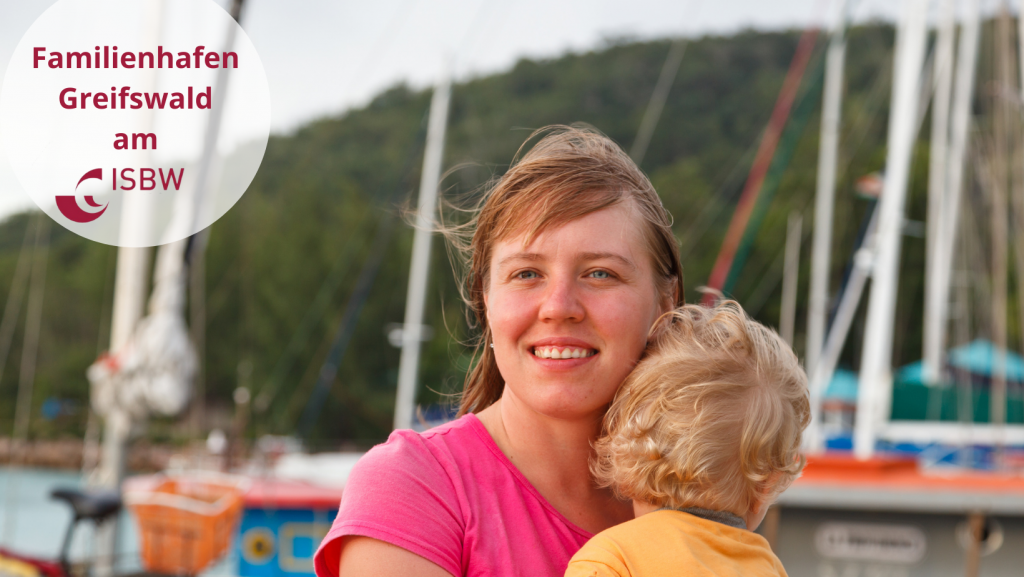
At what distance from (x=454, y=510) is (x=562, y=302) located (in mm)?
330

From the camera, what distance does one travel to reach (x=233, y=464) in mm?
13242

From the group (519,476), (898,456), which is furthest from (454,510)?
(898,456)

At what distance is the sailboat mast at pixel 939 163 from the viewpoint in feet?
31.4

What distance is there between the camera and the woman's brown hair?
1334mm

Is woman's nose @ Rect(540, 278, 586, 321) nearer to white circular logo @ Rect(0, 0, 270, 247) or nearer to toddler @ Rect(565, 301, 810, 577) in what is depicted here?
toddler @ Rect(565, 301, 810, 577)

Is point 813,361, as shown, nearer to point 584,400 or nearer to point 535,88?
point 584,400

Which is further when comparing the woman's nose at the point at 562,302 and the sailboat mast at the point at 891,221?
the sailboat mast at the point at 891,221

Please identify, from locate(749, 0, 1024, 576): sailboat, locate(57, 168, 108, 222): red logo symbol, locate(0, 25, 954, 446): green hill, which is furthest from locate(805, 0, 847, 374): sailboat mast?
locate(0, 25, 954, 446): green hill

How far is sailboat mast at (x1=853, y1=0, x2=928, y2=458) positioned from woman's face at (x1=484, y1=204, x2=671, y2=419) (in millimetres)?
7062

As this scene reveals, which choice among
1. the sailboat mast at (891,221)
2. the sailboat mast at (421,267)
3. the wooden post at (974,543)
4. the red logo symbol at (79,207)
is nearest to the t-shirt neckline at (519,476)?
the red logo symbol at (79,207)

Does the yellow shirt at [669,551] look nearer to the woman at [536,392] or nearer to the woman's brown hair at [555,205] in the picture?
the woman at [536,392]

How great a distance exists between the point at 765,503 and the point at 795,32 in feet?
155

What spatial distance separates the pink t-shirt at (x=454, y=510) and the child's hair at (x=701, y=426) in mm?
141

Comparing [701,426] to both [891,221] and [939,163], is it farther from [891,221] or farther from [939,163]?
[939,163]
